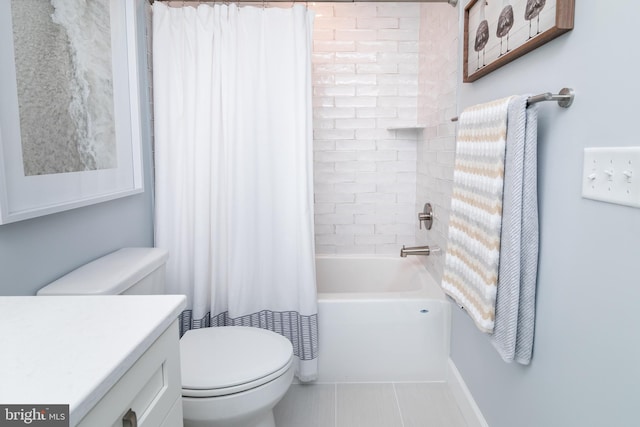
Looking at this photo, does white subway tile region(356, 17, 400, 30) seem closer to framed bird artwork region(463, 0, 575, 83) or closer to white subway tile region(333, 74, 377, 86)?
white subway tile region(333, 74, 377, 86)

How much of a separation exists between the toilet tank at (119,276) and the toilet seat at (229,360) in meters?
0.27

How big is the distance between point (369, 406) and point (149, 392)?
1450 mm

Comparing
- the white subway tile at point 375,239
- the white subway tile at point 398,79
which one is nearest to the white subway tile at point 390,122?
the white subway tile at point 398,79

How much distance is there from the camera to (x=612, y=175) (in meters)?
0.91

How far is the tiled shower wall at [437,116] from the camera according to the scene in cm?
219

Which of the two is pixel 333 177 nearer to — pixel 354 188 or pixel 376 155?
pixel 354 188

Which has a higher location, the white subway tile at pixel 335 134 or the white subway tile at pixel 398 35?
the white subway tile at pixel 398 35

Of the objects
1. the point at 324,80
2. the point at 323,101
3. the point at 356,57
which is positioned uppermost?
the point at 356,57

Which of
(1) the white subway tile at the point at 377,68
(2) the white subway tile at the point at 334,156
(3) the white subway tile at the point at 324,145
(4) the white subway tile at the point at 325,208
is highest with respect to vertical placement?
(1) the white subway tile at the point at 377,68

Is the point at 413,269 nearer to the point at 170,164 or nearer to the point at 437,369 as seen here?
the point at 437,369

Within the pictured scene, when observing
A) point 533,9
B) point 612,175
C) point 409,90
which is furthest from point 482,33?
point 409,90

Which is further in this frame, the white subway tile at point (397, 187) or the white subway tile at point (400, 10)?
the white subway tile at point (397, 187)

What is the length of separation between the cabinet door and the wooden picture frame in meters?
0.58

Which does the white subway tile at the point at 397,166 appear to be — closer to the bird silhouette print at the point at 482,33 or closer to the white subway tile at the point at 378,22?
the white subway tile at the point at 378,22
